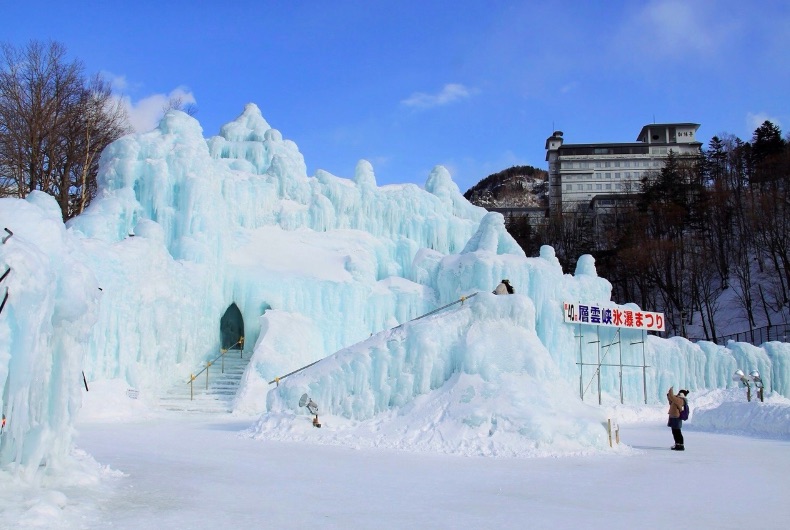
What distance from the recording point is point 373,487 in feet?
26.2

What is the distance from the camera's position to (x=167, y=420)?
16703 millimetres

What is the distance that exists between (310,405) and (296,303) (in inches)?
454

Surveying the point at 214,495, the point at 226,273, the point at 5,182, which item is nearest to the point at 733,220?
the point at 226,273

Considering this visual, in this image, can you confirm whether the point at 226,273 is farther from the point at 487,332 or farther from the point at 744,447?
the point at 744,447

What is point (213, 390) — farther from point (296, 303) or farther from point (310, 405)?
point (310, 405)

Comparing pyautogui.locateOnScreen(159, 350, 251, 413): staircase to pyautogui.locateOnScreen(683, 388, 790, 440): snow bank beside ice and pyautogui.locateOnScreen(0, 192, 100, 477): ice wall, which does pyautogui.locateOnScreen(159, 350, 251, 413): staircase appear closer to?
pyautogui.locateOnScreen(0, 192, 100, 477): ice wall

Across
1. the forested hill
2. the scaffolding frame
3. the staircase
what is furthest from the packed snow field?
the forested hill

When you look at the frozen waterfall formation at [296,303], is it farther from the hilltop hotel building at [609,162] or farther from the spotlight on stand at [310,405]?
the hilltop hotel building at [609,162]

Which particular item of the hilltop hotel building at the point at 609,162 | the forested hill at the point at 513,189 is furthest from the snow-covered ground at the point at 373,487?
the forested hill at the point at 513,189

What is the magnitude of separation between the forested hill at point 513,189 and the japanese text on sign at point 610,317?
53653mm

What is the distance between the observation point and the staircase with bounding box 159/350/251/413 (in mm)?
19594

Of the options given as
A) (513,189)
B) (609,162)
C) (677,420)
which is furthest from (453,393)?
(513,189)

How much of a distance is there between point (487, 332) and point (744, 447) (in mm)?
5350

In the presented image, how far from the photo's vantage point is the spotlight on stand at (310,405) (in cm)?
1362
